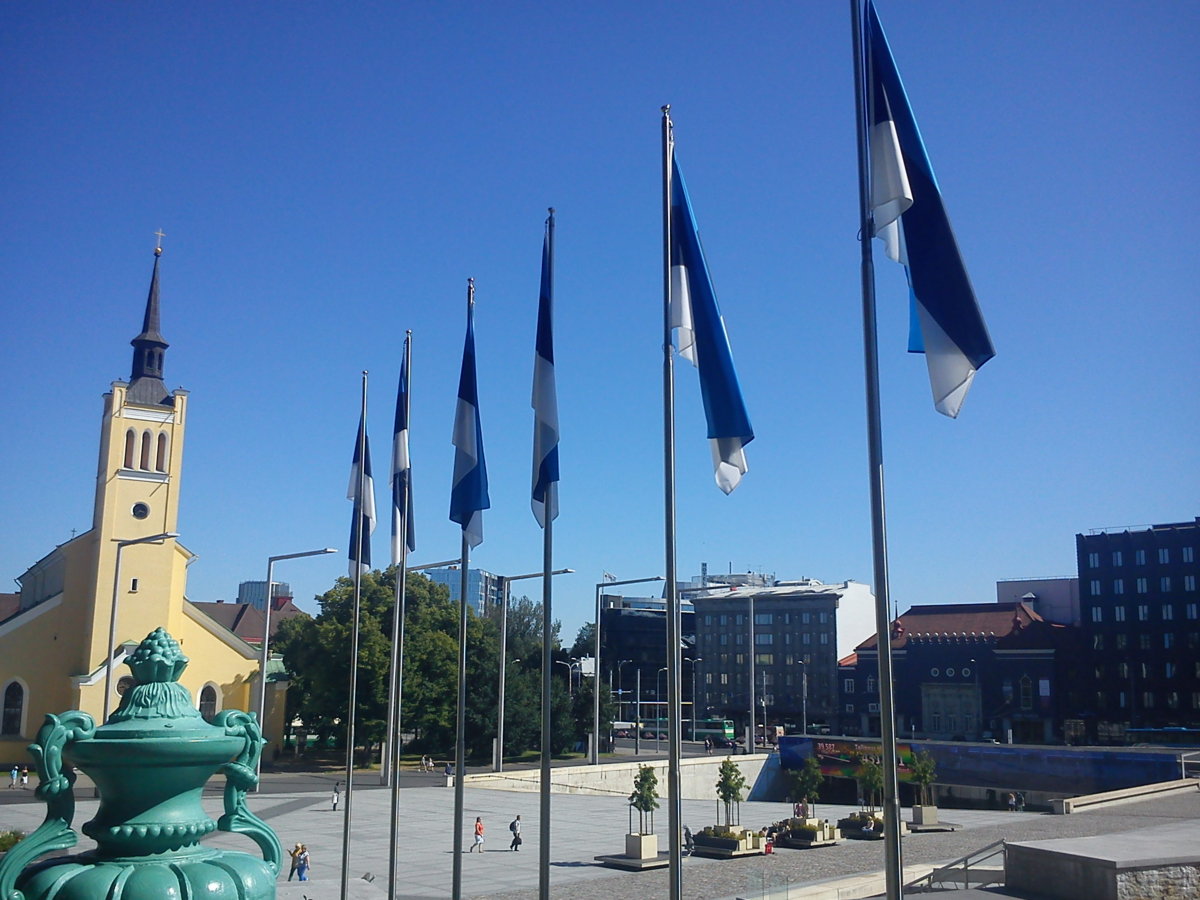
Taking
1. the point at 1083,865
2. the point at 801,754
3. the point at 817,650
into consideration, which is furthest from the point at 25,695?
the point at 817,650

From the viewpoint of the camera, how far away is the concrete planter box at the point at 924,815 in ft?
131

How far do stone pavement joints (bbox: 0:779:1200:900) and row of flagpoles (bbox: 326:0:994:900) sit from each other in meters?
11.5

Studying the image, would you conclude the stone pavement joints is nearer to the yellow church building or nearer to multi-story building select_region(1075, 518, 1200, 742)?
the yellow church building

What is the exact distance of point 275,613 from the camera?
12131 centimetres

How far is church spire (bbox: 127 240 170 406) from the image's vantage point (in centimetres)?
6053

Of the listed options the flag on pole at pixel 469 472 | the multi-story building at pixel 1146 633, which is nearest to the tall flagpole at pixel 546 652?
the flag on pole at pixel 469 472

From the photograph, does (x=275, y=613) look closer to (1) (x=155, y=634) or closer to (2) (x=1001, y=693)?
(2) (x=1001, y=693)

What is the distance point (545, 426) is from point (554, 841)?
26353mm

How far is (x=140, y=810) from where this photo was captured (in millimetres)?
5828

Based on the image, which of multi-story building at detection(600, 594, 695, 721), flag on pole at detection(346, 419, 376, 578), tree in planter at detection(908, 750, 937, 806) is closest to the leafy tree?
multi-story building at detection(600, 594, 695, 721)

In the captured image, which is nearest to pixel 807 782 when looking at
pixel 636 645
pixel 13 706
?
pixel 13 706

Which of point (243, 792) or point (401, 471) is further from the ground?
point (401, 471)

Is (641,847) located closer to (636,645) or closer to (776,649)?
(776,649)

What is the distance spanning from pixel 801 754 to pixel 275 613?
7263cm
